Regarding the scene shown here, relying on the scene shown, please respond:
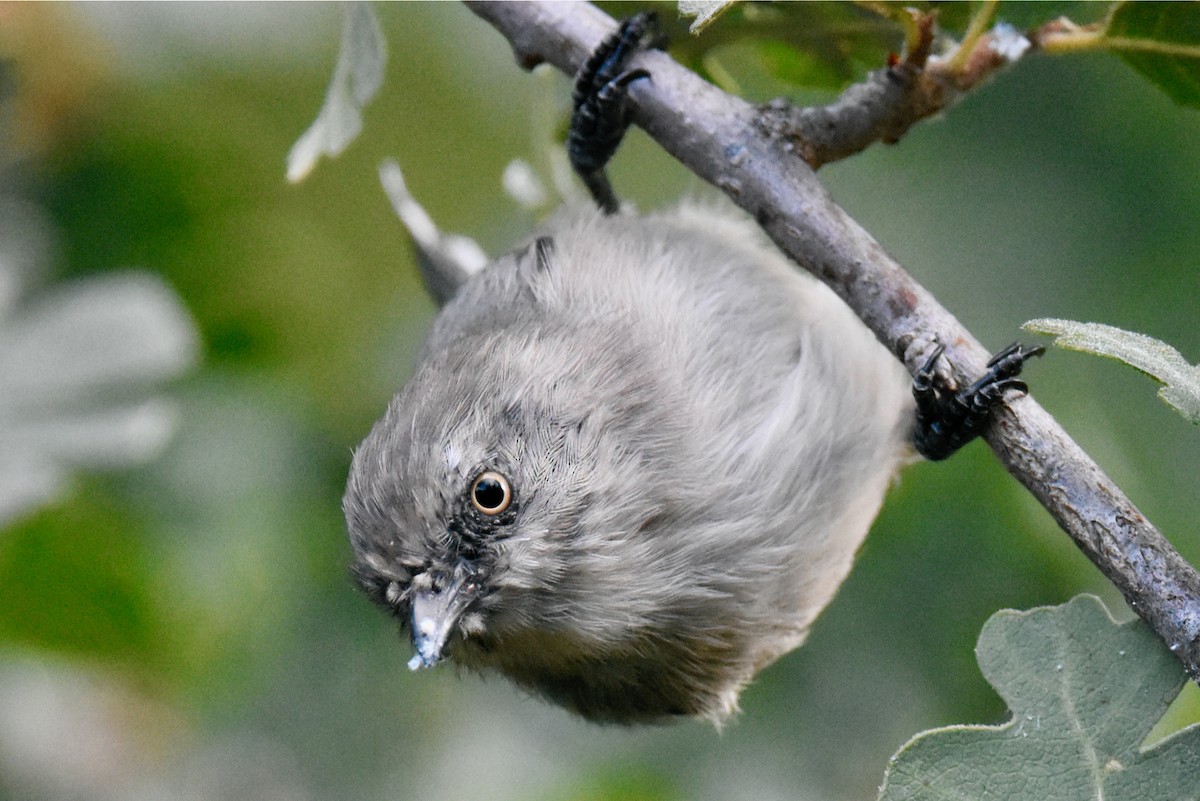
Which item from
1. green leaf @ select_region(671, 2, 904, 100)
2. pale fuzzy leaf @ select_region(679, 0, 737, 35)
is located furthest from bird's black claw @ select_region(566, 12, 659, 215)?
pale fuzzy leaf @ select_region(679, 0, 737, 35)

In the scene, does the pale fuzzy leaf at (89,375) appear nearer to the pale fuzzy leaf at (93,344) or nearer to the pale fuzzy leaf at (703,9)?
the pale fuzzy leaf at (93,344)

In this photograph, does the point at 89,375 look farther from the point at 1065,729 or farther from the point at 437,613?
the point at 1065,729

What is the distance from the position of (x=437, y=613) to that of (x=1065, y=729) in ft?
4.16

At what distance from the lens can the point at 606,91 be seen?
284cm

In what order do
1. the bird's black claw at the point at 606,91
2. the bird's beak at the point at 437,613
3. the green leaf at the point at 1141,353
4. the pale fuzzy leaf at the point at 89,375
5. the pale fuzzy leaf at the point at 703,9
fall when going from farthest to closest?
the pale fuzzy leaf at the point at 89,375
the bird's black claw at the point at 606,91
the bird's beak at the point at 437,613
the pale fuzzy leaf at the point at 703,9
the green leaf at the point at 1141,353

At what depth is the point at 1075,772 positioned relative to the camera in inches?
75.8

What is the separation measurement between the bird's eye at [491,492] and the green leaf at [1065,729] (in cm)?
108

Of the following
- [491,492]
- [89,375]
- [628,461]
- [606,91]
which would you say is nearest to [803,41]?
[606,91]

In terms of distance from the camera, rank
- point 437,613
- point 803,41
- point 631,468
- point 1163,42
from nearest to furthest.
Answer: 1. point 1163,42
2. point 437,613
3. point 631,468
4. point 803,41

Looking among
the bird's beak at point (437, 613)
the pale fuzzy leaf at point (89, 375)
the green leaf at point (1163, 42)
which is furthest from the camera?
the pale fuzzy leaf at point (89, 375)

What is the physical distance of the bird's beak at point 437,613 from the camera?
254 cm

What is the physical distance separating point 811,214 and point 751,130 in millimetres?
247

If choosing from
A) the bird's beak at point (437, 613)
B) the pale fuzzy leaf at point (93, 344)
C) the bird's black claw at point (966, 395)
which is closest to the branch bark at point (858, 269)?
the bird's black claw at point (966, 395)

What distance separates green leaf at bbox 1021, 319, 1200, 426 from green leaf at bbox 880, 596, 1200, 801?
13.7 inches
